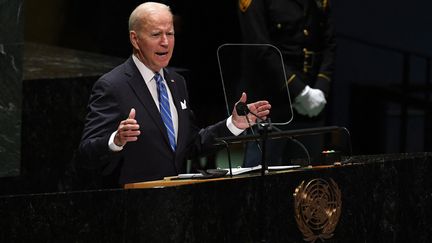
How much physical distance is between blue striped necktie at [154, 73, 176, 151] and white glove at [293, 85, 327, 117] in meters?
1.33

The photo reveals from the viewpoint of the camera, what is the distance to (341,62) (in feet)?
25.3

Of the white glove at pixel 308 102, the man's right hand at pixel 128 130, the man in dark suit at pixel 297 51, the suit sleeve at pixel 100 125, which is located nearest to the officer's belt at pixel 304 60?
the man in dark suit at pixel 297 51

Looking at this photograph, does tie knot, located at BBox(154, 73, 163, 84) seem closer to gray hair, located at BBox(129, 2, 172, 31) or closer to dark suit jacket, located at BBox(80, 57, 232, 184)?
dark suit jacket, located at BBox(80, 57, 232, 184)

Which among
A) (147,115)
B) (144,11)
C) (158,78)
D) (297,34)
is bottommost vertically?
(147,115)

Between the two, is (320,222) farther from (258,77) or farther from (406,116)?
(406,116)

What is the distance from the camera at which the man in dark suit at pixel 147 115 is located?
4852 mm

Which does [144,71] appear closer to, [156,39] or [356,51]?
[156,39]

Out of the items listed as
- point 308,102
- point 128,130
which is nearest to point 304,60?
point 308,102

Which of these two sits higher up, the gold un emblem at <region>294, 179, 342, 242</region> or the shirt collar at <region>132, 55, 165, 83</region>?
the shirt collar at <region>132, 55, 165, 83</region>

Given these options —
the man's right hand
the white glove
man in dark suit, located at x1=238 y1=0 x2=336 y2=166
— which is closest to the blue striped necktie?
the man's right hand

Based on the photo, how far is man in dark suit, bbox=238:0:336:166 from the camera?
6207 mm

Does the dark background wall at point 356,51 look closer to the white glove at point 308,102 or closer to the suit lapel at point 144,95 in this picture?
the white glove at point 308,102

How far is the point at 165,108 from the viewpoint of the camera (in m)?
5.02

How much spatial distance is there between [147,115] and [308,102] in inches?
60.0
